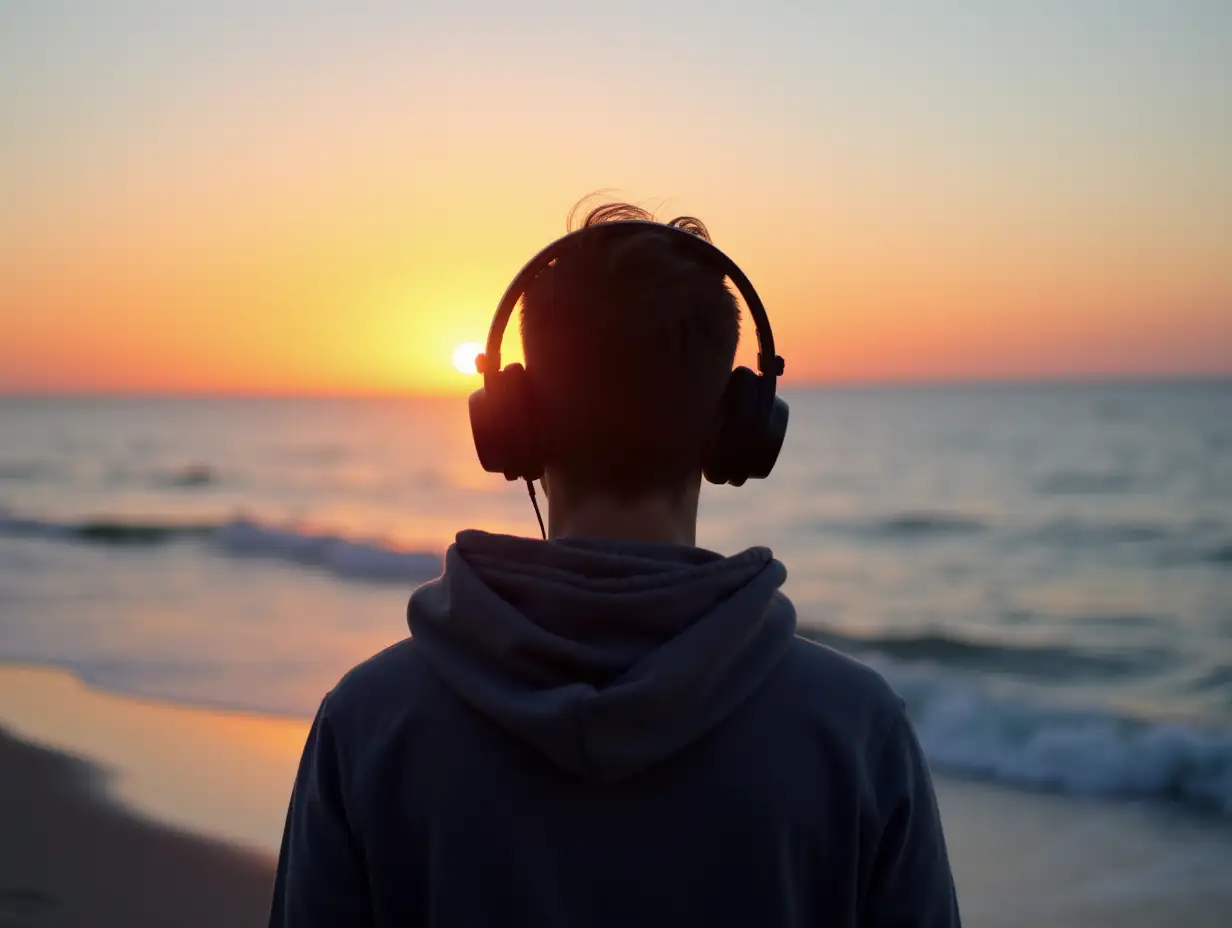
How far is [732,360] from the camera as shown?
1307 millimetres

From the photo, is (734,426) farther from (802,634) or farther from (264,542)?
(264,542)

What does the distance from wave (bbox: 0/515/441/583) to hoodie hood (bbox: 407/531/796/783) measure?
12.9 metres

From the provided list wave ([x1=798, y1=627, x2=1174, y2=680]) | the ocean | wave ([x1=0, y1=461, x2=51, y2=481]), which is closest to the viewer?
the ocean

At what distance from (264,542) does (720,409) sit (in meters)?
17.2

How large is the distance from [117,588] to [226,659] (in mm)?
4399

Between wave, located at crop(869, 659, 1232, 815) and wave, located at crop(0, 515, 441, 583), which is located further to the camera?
wave, located at crop(0, 515, 441, 583)

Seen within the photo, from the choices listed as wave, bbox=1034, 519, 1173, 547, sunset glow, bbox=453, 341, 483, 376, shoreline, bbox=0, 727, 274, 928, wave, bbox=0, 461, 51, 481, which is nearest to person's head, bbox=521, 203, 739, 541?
sunset glow, bbox=453, 341, 483, 376

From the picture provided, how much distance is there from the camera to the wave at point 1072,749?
6211mm

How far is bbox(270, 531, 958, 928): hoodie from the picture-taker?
111 cm

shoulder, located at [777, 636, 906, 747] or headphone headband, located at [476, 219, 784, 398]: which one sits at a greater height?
headphone headband, located at [476, 219, 784, 398]

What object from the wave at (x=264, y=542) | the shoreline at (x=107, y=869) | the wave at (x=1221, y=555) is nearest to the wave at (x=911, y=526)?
the wave at (x=1221, y=555)

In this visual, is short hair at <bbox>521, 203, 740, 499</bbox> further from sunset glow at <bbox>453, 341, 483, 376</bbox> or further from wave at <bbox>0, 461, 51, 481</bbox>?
wave at <bbox>0, 461, 51, 481</bbox>

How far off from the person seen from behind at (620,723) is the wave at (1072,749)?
5572 millimetres

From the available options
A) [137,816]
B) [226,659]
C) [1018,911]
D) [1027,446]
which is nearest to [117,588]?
[226,659]
